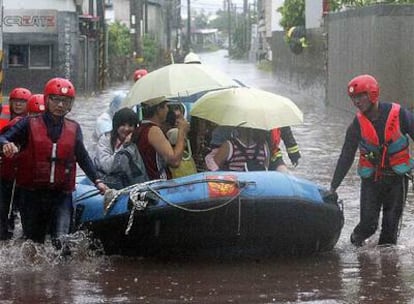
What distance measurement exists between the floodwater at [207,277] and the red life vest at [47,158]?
54cm

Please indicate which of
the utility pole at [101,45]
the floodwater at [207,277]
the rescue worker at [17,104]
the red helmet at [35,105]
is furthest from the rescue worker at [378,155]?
the utility pole at [101,45]

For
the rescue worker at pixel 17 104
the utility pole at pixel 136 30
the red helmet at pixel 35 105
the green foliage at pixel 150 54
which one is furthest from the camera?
the green foliage at pixel 150 54

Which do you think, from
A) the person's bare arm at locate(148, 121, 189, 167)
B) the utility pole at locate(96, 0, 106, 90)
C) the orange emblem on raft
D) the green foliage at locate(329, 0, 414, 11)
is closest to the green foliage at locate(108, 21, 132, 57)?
the utility pole at locate(96, 0, 106, 90)

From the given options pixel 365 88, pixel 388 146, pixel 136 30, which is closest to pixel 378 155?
pixel 388 146

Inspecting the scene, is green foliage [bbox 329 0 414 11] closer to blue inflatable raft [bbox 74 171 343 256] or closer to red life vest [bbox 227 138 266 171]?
red life vest [bbox 227 138 266 171]

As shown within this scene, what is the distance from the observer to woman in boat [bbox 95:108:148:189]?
391 inches

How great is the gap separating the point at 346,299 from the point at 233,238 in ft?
4.77

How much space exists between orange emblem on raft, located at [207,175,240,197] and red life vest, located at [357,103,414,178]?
136 cm

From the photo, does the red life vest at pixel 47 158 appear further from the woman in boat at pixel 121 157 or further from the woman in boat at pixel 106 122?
the woman in boat at pixel 106 122

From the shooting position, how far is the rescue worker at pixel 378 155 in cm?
967

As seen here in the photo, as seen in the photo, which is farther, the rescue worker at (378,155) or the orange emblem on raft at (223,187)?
the rescue worker at (378,155)

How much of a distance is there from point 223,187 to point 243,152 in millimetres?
959

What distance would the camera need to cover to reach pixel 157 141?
965 cm

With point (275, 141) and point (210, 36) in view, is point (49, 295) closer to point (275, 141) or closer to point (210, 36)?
point (275, 141)
